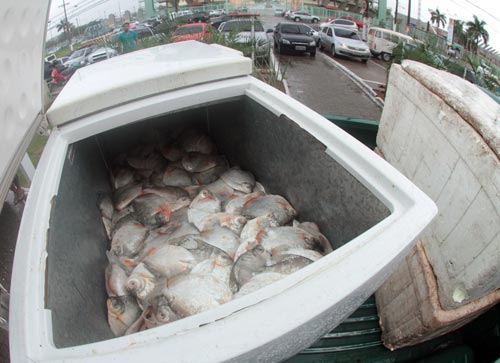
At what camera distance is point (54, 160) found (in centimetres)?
176

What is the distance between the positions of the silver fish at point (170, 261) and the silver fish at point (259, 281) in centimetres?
47

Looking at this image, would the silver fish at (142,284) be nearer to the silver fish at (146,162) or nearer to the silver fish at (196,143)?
the silver fish at (146,162)

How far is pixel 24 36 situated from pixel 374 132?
12.7ft

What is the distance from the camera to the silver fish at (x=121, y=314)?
1.77 metres

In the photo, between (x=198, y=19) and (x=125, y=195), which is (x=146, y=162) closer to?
(x=125, y=195)

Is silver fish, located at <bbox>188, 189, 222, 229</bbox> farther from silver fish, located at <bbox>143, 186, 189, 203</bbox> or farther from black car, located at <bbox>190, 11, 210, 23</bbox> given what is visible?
black car, located at <bbox>190, 11, 210, 23</bbox>

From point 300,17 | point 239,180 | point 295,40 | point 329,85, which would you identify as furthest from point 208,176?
point 300,17

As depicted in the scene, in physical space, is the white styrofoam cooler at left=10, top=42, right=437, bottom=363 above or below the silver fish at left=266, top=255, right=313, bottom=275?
above

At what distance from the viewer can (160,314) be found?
5.16 ft

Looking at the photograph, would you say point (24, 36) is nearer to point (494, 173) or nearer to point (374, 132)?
point (494, 173)

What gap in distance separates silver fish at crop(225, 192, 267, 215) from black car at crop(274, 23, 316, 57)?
13.9 meters

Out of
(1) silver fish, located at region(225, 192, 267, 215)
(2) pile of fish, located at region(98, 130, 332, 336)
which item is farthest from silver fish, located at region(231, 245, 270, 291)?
(1) silver fish, located at region(225, 192, 267, 215)

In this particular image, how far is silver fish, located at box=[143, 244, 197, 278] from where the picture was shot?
185 cm

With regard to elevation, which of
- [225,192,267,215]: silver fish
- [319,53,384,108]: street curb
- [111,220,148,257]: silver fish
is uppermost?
[225,192,267,215]: silver fish
